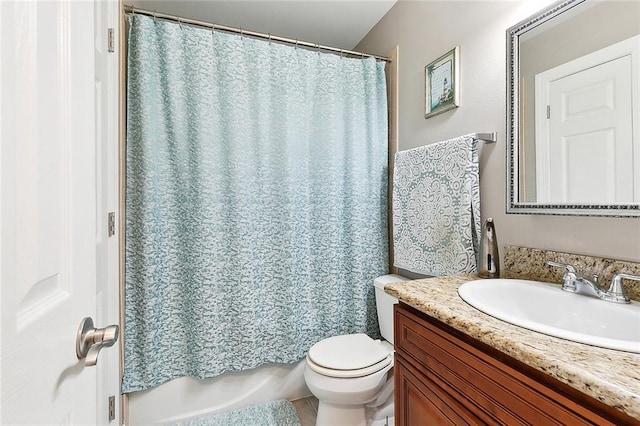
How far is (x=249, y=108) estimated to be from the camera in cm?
167

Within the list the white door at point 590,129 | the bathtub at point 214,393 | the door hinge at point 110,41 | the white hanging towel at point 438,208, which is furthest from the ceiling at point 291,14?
the bathtub at point 214,393

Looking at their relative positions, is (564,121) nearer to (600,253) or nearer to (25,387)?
(600,253)

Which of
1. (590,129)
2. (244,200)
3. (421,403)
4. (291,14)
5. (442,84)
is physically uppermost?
(291,14)

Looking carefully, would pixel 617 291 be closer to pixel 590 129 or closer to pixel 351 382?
pixel 590 129

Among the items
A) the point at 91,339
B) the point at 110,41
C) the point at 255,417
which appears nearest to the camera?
the point at 91,339

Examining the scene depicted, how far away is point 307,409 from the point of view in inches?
67.1

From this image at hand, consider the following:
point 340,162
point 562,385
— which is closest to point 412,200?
point 340,162

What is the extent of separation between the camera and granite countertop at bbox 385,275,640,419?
1.49 feet

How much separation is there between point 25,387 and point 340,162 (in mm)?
1643

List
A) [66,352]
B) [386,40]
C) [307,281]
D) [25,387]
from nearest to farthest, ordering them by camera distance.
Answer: [25,387] < [66,352] < [307,281] < [386,40]

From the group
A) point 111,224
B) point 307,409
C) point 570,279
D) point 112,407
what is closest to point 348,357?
point 307,409

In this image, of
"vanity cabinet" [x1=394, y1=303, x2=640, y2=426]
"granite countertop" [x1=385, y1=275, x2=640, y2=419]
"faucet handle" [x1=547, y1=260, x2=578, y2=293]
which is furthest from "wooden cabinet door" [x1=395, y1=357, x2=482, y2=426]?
"faucet handle" [x1=547, y1=260, x2=578, y2=293]

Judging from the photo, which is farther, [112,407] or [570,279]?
[112,407]

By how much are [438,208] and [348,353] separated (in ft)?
2.71
